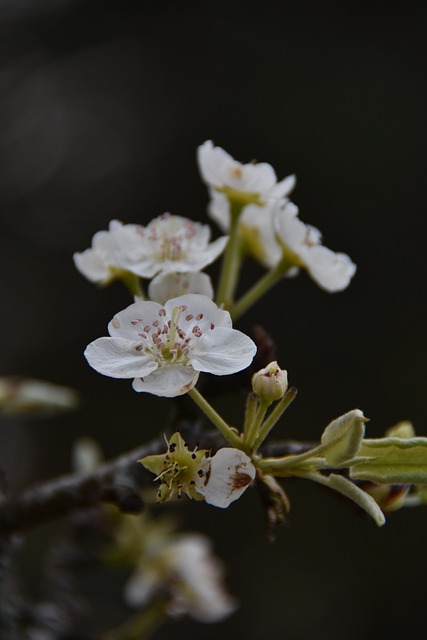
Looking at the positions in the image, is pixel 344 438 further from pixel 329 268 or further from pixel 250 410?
pixel 329 268

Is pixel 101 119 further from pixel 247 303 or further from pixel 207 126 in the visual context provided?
pixel 247 303

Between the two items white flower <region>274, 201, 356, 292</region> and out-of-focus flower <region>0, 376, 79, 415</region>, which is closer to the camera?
white flower <region>274, 201, 356, 292</region>

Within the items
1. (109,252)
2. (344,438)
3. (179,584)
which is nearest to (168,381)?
(344,438)

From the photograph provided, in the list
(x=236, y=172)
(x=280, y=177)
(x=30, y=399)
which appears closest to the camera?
(x=236, y=172)

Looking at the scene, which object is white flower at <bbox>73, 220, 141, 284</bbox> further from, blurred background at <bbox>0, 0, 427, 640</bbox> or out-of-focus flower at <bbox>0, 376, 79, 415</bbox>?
blurred background at <bbox>0, 0, 427, 640</bbox>

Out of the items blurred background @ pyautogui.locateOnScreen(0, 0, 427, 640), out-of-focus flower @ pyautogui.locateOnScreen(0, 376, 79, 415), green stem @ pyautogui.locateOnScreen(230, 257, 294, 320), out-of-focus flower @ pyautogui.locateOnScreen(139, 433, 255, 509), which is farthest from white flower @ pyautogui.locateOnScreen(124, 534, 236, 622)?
blurred background @ pyautogui.locateOnScreen(0, 0, 427, 640)

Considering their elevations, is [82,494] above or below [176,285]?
below

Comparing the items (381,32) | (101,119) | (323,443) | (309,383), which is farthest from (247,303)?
(101,119)

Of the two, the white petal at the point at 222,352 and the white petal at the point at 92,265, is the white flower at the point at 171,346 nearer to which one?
the white petal at the point at 222,352
